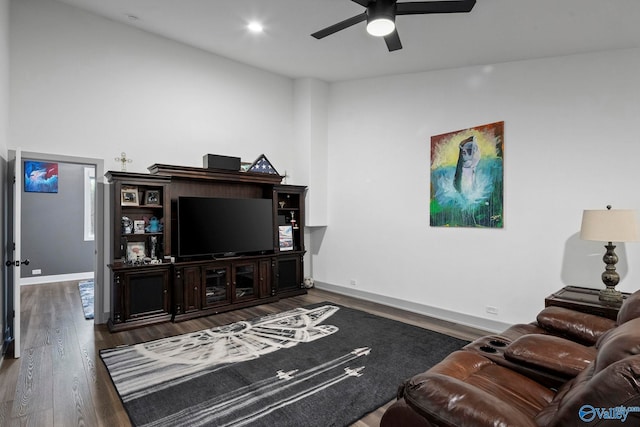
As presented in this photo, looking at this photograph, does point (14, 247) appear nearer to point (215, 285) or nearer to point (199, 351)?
point (199, 351)

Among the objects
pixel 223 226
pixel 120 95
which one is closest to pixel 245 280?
pixel 223 226

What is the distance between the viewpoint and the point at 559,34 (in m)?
3.20

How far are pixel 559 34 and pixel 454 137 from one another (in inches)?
58.9

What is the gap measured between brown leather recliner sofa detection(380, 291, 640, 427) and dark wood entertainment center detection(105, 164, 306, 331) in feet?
11.5

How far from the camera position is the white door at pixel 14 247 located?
322cm

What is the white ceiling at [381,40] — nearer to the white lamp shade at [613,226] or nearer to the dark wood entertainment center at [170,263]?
the white lamp shade at [613,226]

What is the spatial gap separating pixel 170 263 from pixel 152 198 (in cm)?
89

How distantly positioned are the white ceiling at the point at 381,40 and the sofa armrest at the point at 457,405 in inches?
121

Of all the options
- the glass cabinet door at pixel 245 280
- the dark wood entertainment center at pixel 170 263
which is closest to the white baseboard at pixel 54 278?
the dark wood entertainment center at pixel 170 263

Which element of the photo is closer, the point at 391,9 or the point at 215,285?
the point at 391,9

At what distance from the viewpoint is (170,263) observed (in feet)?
14.4

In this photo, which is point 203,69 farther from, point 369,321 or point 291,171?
point 369,321

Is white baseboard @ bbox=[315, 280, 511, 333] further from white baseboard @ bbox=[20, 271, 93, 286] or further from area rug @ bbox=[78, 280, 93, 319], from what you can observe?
→ white baseboard @ bbox=[20, 271, 93, 286]

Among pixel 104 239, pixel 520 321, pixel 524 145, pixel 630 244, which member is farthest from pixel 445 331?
pixel 104 239
